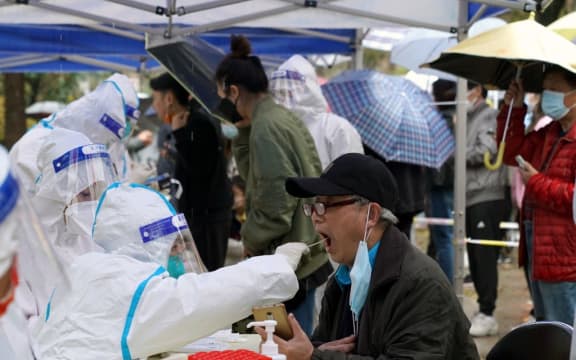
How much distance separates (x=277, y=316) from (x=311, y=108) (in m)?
2.95

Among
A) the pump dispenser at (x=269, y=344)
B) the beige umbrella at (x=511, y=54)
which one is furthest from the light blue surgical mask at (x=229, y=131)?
the pump dispenser at (x=269, y=344)

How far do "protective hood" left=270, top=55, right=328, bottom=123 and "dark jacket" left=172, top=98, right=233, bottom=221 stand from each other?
0.78 meters

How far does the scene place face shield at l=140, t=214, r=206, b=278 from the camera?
9.94 ft

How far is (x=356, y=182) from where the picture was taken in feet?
10.4

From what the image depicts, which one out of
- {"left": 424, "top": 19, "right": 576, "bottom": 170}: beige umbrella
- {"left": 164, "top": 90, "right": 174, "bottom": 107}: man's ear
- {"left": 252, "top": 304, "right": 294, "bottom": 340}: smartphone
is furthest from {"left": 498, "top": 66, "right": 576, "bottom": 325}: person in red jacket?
{"left": 164, "top": 90, "right": 174, "bottom": 107}: man's ear

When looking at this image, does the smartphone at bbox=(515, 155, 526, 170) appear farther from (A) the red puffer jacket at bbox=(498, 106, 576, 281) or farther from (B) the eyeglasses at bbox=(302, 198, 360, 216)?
(B) the eyeglasses at bbox=(302, 198, 360, 216)

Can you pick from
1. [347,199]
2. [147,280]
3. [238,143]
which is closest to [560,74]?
[238,143]

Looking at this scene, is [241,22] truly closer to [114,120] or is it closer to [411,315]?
[114,120]

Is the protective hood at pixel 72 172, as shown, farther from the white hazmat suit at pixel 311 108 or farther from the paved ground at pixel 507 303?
the paved ground at pixel 507 303

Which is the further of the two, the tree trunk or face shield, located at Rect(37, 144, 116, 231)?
the tree trunk

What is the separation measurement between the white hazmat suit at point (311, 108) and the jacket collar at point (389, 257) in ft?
7.97

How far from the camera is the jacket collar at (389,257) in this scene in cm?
306

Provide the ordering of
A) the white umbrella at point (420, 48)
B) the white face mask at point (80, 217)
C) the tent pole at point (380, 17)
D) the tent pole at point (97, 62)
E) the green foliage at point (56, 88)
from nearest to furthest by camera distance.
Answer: the white face mask at point (80, 217) < the tent pole at point (380, 17) < the white umbrella at point (420, 48) < the tent pole at point (97, 62) < the green foliage at point (56, 88)

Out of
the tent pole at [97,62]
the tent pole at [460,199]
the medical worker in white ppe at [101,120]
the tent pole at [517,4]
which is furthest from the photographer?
the tent pole at [97,62]
